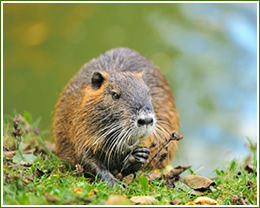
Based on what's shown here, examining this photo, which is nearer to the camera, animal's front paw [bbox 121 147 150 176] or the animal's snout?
the animal's snout

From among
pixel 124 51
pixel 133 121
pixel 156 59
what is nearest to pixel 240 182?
pixel 133 121

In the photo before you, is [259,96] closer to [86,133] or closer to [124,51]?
[86,133]

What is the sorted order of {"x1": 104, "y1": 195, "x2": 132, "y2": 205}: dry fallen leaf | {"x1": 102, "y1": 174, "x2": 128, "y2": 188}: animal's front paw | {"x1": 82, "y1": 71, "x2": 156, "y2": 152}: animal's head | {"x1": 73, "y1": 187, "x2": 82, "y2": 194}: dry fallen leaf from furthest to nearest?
{"x1": 102, "y1": 174, "x2": 128, "y2": 188}: animal's front paw, {"x1": 82, "y1": 71, "x2": 156, "y2": 152}: animal's head, {"x1": 73, "y1": 187, "x2": 82, "y2": 194}: dry fallen leaf, {"x1": 104, "y1": 195, "x2": 132, "y2": 205}: dry fallen leaf

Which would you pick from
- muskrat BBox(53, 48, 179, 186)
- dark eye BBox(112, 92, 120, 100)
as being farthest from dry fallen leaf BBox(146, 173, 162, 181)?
dark eye BBox(112, 92, 120, 100)

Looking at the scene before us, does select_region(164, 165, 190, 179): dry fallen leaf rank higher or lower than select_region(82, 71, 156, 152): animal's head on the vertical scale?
lower

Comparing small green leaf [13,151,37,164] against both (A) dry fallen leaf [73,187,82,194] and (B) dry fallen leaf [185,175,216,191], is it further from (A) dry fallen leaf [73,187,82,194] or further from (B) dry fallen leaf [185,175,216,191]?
(B) dry fallen leaf [185,175,216,191]

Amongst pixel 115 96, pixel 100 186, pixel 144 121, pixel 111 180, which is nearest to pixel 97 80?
pixel 115 96

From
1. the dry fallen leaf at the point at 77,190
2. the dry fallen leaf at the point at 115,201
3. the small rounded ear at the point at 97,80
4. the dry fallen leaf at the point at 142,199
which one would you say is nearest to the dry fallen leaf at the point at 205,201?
the dry fallen leaf at the point at 142,199

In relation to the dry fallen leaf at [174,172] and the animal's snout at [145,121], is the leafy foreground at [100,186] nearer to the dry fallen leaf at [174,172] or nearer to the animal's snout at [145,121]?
the dry fallen leaf at [174,172]

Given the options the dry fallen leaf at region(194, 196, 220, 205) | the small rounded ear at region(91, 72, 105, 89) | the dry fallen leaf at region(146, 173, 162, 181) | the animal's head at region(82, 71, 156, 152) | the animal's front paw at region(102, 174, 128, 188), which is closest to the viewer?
the dry fallen leaf at region(194, 196, 220, 205)
